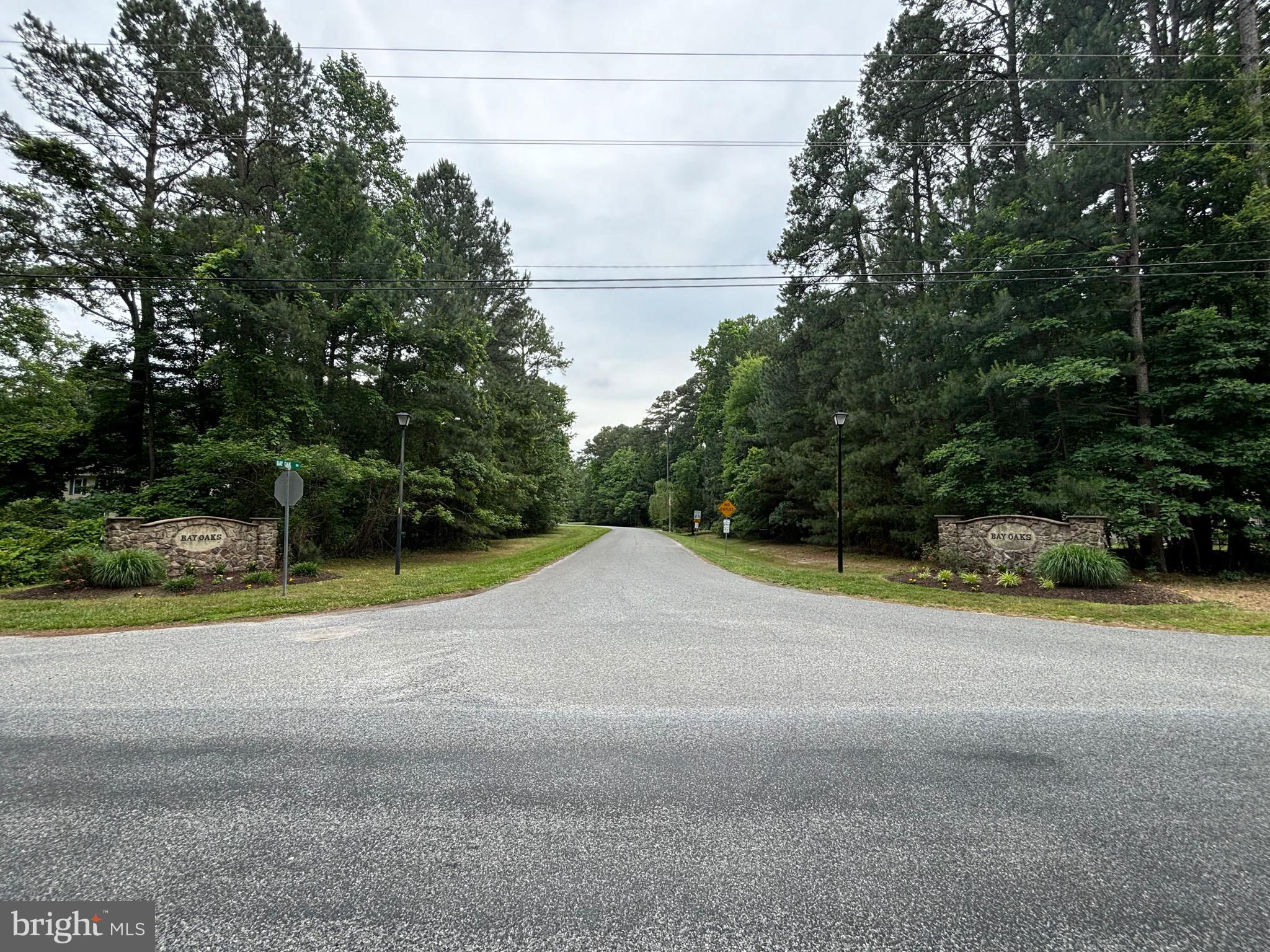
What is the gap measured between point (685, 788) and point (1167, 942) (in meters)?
1.72

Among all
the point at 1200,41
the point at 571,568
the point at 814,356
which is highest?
the point at 1200,41

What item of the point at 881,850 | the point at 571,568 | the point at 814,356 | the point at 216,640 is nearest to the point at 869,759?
the point at 881,850

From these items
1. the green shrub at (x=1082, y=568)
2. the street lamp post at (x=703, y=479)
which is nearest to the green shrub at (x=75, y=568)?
the green shrub at (x=1082, y=568)

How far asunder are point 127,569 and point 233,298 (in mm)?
7641

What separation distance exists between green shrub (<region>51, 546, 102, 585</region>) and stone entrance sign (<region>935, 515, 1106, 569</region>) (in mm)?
18934

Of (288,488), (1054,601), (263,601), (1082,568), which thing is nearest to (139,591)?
(263,601)

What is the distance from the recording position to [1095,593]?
908 cm

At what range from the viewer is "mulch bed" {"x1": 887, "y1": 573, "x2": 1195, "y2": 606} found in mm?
8508

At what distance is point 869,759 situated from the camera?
9.25 ft

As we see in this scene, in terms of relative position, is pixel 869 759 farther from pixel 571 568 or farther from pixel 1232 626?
pixel 571 568

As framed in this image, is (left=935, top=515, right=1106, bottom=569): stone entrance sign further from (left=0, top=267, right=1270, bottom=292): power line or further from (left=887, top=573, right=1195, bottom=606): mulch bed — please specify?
(left=0, top=267, right=1270, bottom=292): power line

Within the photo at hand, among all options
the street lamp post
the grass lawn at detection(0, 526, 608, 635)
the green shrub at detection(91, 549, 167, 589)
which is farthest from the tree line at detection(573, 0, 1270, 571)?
the street lamp post

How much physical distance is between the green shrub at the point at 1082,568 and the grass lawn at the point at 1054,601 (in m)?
1.13

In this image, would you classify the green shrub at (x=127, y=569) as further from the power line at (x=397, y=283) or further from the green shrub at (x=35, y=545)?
the power line at (x=397, y=283)
